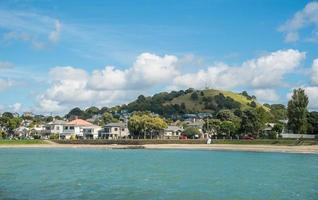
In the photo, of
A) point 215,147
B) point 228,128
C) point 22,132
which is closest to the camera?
point 215,147

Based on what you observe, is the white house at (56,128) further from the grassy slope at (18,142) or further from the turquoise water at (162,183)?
the turquoise water at (162,183)

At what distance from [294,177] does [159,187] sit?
15.6 meters

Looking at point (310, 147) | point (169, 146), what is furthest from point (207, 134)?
point (310, 147)

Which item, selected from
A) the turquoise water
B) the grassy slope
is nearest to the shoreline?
the grassy slope

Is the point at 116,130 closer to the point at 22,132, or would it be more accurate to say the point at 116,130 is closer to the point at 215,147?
the point at 22,132

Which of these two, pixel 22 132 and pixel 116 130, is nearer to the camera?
pixel 116 130

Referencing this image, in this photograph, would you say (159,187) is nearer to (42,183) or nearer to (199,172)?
(42,183)

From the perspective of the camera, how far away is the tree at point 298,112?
345 ft

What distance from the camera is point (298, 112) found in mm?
105062

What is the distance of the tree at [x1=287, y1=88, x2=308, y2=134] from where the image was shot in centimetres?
10506

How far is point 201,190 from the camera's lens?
37.0 metres

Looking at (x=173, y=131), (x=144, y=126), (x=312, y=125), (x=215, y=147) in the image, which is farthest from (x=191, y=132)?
(x=312, y=125)

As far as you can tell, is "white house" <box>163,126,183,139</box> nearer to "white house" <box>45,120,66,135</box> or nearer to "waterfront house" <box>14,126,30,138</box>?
"white house" <box>45,120,66,135</box>

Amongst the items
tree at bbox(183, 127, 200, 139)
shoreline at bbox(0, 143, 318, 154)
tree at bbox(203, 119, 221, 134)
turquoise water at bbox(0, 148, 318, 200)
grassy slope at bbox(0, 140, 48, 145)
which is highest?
tree at bbox(203, 119, 221, 134)
